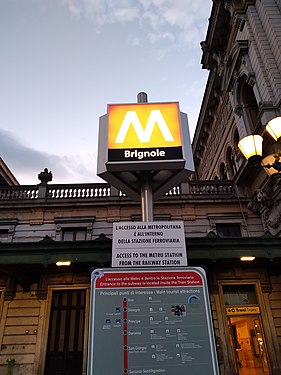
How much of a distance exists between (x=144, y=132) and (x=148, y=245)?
7.42ft

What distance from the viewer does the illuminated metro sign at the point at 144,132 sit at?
519 centimetres

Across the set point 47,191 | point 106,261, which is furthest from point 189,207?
point 47,191

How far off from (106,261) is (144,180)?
6.18m

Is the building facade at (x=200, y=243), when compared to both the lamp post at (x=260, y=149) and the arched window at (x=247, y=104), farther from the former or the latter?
the lamp post at (x=260, y=149)

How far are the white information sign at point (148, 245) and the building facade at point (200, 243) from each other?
703 centimetres

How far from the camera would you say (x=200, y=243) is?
11352mm

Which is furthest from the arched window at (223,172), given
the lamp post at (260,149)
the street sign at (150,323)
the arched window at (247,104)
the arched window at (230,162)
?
the street sign at (150,323)

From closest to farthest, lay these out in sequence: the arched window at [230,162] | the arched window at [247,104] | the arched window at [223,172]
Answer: the arched window at [247,104] < the arched window at [230,162] < the arched window at [223,172]

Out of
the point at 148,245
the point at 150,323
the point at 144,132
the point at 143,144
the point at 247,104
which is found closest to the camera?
the point at 150,323

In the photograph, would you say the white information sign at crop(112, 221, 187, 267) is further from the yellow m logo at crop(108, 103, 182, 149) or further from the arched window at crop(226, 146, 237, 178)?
the arched window at crop(226, 146, 237, 178)

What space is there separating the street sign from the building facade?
731 centimetres

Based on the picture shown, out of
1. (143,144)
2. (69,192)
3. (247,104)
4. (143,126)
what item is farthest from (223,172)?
(143,144)

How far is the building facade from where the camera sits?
446 inches

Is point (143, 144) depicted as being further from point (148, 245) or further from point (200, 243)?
point (200, 243)
